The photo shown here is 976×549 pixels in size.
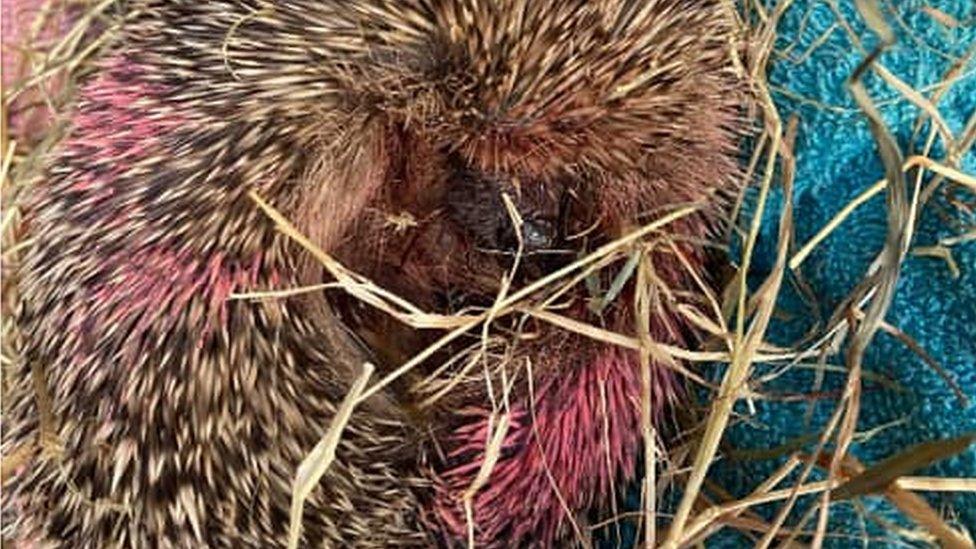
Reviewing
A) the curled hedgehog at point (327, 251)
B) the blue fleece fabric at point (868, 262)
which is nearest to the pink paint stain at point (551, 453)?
the curled hedgehog at point (327, 251)

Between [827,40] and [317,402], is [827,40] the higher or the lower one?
the higher one

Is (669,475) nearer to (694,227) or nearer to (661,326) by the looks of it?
(661,326)

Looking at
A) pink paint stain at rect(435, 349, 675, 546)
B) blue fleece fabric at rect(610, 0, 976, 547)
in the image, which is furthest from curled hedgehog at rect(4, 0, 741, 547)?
blue fleece fabric at rect(610, 0, 976, 547)

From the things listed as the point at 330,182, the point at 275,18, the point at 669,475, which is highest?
the point at 275,18

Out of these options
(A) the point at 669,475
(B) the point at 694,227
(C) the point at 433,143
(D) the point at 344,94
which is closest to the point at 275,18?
(D) the point at 344,94

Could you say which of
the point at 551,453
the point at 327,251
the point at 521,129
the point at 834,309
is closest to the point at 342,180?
the point at 327,251

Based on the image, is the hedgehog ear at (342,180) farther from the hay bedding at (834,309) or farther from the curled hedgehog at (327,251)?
the hay bedding at (834,309)

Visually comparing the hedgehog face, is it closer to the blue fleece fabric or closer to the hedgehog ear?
the hedgehog ear
